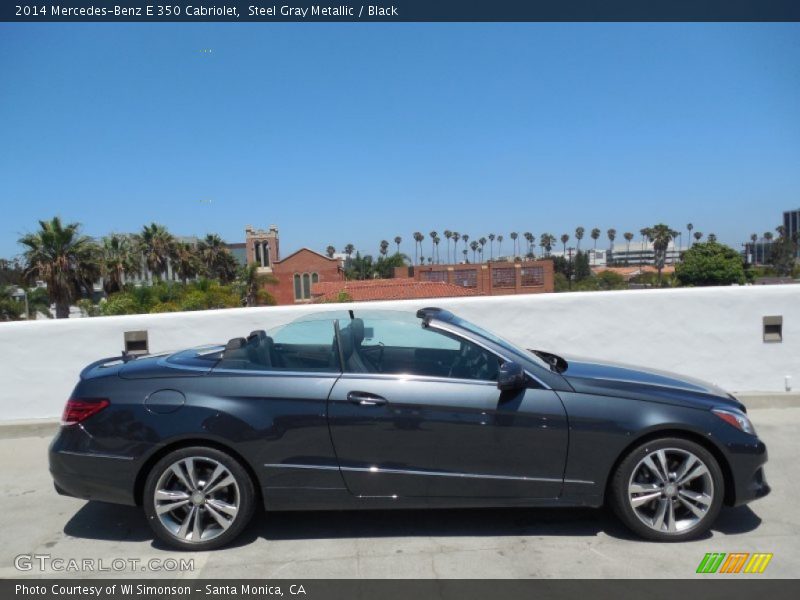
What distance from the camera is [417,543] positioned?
403cm

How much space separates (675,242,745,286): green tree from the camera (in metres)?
72.9

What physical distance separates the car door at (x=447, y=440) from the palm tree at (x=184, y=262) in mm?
63867

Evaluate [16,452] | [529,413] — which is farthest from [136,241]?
[529,413]

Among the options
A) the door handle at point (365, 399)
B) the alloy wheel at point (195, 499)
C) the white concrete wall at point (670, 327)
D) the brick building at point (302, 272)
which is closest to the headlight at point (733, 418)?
the door handle at point (365, 399)

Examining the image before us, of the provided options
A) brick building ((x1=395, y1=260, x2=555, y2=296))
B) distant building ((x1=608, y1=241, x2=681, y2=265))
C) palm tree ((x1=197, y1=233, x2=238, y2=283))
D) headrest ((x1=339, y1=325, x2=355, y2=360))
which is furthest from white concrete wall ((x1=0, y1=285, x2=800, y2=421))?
distant building ((x1=608, y1=241, x2=681, y2=265))

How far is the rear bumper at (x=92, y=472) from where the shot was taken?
157 inches

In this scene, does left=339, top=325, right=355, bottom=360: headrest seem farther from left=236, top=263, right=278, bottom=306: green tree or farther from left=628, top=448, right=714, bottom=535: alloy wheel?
left=236, top=263, right=278, bottom=306: green tree

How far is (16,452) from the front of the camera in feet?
20.5

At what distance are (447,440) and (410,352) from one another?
81 centimetres

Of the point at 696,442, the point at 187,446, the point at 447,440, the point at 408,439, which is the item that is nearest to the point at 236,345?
the point at 187,446

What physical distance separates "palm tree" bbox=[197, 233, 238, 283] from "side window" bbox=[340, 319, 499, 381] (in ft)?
230
